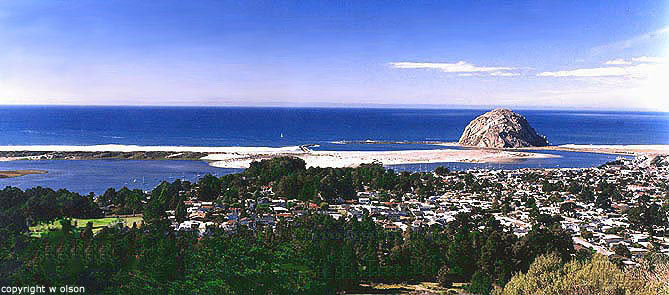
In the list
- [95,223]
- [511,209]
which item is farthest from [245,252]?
[511,209]

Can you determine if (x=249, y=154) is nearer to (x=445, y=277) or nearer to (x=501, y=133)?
(x=501, y=133)

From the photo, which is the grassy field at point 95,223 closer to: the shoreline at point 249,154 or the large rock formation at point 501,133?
the shoreline at point 249,154

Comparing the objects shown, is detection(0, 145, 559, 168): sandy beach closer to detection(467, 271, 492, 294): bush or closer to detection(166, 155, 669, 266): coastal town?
detection(166, 155, 669, 266): coastal town

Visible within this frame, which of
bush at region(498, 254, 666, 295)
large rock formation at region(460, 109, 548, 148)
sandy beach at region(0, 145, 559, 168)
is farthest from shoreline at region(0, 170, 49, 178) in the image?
large rock formation at region(460, 109, 548, 148)

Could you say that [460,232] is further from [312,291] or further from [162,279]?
[162,279]

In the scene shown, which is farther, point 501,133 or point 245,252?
point 501,133

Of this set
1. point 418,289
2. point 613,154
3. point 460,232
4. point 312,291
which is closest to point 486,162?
point 613,154
